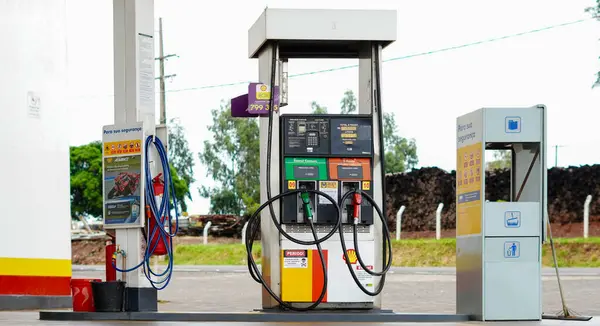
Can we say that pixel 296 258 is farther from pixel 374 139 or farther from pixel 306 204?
pixel 374 139

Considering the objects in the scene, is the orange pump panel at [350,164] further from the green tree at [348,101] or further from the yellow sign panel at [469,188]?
the green tree at [348,101]

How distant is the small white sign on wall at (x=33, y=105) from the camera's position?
14703 millimetres

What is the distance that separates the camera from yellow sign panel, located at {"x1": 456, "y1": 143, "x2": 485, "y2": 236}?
11156mm

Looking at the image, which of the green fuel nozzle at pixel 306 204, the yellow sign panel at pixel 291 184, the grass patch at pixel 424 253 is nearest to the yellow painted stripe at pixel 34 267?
the yellow sign panel at pixel 291 184

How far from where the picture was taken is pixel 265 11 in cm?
1177

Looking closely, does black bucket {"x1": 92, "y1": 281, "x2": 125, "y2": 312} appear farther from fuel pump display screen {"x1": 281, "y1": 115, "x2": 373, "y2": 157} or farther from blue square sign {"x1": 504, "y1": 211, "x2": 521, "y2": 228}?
blue square sign {"x1": 504, "y1": 211, "x2": 521, "y2": 228}

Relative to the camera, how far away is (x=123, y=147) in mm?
12016

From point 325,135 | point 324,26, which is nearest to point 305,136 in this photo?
point 325,135

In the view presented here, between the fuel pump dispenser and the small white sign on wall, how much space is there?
400 centimetres

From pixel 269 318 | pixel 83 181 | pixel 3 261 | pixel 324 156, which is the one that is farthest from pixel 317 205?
pixel 83 181

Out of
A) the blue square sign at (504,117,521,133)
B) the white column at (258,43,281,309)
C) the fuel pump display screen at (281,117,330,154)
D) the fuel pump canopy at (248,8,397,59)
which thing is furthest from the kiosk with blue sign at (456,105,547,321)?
the white column at (258,43,281,309)

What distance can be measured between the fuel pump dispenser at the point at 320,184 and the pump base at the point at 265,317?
0.40m

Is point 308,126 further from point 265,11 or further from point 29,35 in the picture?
point 29,35

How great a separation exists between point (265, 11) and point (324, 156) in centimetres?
167
